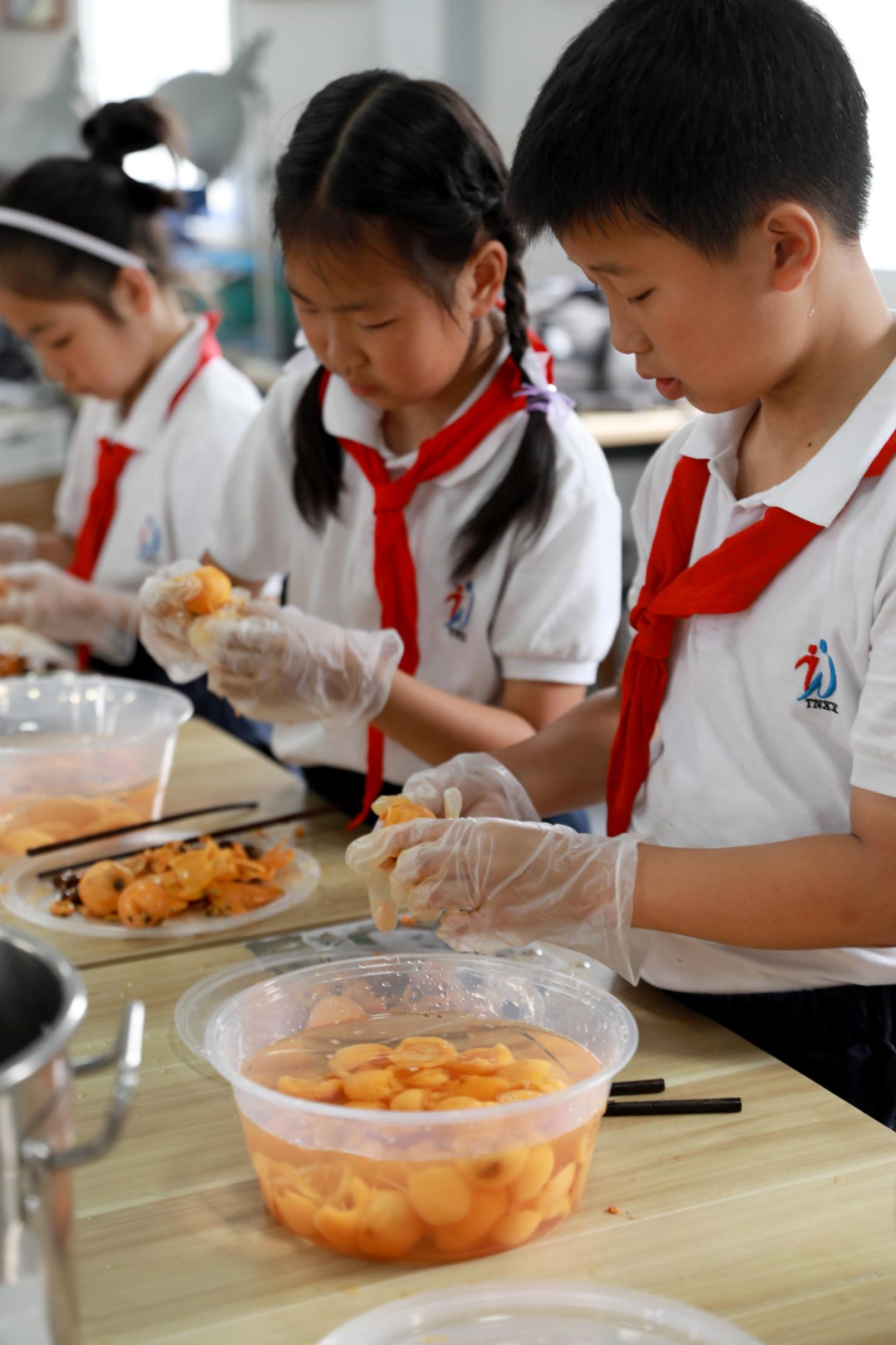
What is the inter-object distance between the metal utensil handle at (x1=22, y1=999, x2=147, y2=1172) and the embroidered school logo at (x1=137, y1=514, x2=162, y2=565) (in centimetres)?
180

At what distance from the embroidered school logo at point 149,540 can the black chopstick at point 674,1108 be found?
63.4 inches

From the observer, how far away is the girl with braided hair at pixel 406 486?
1442 mm

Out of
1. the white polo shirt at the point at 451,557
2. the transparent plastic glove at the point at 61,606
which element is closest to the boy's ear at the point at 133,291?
the transparent plastic glove at the point at 61,606

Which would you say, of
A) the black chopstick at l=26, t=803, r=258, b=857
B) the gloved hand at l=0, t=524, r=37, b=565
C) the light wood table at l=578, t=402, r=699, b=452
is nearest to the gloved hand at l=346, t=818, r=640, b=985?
the black chopstick at l=26, t=803, r=258, b=857

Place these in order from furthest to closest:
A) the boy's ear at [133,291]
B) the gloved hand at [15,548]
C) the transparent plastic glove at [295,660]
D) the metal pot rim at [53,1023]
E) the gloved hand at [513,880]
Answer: the gloved hand at [15,548] → the boy's ear at [133,291] → the transparent plastic glove at [295,660] → the gloved hand at [513,880] → the metal pot rim at [53,1023]

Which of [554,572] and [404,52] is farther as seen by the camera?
[404,52]

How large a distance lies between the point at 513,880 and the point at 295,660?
1.76 ft

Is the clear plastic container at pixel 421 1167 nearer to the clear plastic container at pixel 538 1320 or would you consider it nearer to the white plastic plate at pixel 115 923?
the clear plastic container at pixel 538 1320

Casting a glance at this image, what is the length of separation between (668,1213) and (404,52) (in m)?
4.95

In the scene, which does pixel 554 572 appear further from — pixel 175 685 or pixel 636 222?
pixel 175 685

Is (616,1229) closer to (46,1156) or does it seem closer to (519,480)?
(46,1156)

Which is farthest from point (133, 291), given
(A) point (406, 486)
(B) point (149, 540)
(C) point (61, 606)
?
(A) point (406, 486)

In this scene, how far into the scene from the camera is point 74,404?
188 inches

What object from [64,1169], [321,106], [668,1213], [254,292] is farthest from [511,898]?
[254,292]
